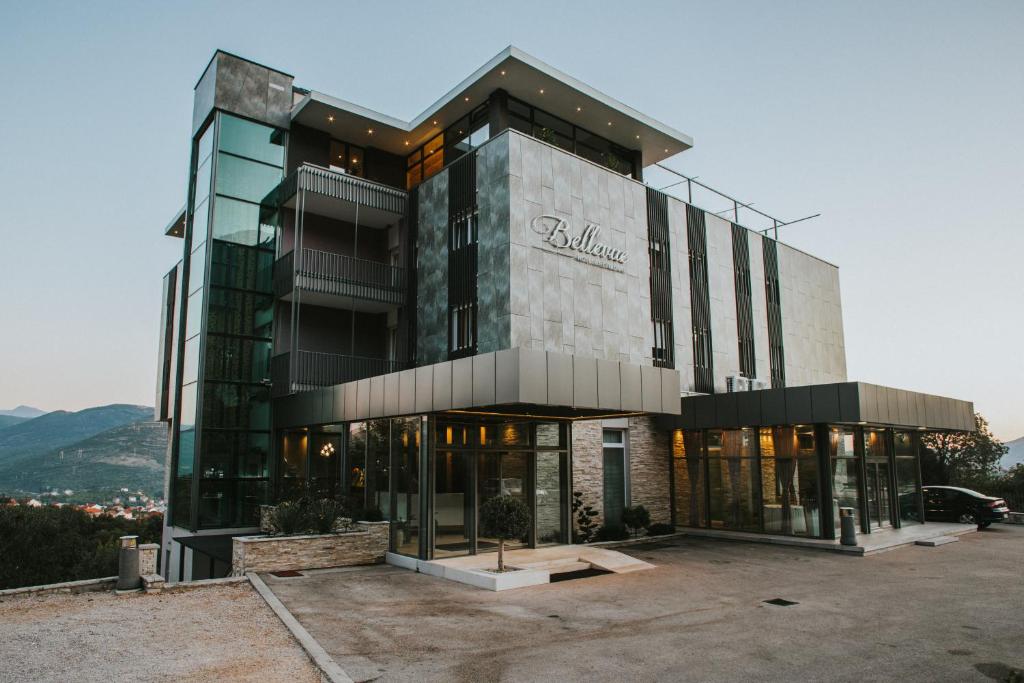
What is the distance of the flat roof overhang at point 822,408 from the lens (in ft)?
60.5

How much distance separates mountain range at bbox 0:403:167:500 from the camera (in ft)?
220

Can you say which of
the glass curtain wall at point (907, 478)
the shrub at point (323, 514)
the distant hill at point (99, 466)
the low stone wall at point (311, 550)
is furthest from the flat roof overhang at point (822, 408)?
the distant hill at point (99, 466)

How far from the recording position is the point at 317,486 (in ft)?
67.8

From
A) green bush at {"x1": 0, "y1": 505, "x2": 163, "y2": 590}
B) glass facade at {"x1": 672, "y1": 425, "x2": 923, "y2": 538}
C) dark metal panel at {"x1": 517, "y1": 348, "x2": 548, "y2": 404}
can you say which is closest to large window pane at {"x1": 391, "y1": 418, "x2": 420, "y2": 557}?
dark metal panel at {"x1": 517, "y1": 348, "x2": 548, "y2": 404}

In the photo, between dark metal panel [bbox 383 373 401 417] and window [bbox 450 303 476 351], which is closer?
dark metal panel [bbox 383 373 401 417]

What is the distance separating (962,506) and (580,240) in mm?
17733

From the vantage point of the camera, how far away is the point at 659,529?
21.5m

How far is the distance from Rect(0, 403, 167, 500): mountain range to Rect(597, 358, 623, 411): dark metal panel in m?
52.0

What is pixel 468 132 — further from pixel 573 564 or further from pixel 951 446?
pixel 951 446

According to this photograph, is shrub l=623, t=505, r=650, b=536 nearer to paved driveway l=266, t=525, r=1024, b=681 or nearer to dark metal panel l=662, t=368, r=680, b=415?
paved driveway l=266, t=525, r=1024, b=681

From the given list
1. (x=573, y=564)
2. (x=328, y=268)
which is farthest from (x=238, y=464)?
(x=573, y=564)

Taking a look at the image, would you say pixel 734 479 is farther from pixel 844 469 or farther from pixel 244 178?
pixel 244 178

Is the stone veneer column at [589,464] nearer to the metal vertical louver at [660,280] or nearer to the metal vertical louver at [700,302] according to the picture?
the metal vertical louver at [660,280]

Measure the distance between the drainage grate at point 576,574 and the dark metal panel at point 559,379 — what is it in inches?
159
